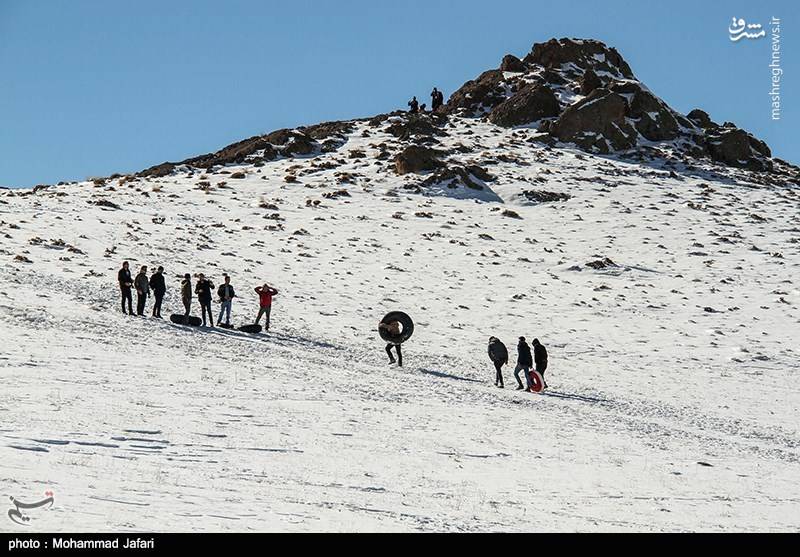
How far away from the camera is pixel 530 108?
7794 cm

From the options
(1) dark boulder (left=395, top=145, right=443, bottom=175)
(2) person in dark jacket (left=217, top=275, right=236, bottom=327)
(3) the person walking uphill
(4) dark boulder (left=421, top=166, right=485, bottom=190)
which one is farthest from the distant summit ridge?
(2) person in dark jacket (left=217, top=275, right=236, bottom=327)

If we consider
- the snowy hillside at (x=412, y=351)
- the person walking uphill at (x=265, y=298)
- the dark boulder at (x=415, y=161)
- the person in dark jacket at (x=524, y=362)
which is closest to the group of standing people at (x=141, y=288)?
the snowy hillside at (x=412, y=351)

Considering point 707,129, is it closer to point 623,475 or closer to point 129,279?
point 129,279

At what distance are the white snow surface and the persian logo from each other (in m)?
0.10

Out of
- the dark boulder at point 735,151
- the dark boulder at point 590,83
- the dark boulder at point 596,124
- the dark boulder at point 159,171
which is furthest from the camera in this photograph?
the dark boulder at point 590,83

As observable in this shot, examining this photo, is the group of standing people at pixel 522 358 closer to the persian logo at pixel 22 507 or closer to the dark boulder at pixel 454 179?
the persian logo at pixel 22 507

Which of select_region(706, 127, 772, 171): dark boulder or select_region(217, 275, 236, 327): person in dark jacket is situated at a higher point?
select_region(706, 127, 772, 171): dark boulder

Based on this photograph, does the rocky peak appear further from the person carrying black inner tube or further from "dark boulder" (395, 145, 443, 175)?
the person carrying black inner tube

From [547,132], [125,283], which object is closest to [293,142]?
[547,132]

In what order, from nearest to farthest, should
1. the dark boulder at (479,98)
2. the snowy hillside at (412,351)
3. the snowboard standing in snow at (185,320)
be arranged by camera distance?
the snowy hillside at (412,351) < the snowboard standing in snow at (185,320) < the dark boulder at (479,98)

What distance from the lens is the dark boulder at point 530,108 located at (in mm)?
77938

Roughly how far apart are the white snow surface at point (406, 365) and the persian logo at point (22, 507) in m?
0.10

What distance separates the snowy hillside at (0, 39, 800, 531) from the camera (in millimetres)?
10117

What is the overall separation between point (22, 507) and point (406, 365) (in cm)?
1670
